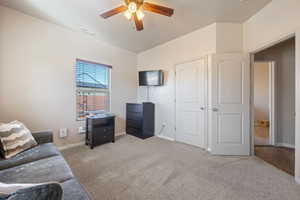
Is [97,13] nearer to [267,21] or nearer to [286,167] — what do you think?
[267,21]

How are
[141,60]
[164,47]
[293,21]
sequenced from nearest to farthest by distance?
[293,21] < [164,47] < [141,60]

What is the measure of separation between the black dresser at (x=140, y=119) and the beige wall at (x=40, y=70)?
136cm

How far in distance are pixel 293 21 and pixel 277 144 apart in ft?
8.77

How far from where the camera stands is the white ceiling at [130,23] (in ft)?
6.87

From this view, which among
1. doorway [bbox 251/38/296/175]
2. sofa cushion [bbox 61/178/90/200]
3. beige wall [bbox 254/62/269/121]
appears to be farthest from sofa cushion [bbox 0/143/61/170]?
beige wall [bbox 254/62/269/121]

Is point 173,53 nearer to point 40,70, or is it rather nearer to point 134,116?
point 134,116

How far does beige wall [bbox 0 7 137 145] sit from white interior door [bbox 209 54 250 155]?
2863 millimetres

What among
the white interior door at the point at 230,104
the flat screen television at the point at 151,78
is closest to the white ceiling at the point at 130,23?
the white interior door at the point at 230,104

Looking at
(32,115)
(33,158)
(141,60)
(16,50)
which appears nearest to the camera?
(33,158)

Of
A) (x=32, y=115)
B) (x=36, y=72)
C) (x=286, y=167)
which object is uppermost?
(x=36, y=72)

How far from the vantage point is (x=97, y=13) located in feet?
7.62

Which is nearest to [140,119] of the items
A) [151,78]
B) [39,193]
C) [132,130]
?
[132,130]

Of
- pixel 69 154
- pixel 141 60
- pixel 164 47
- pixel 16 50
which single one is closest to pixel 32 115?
pixel 69 154

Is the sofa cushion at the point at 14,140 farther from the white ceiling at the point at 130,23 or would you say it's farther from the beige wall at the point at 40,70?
the white ceiling at the point at 130,23
